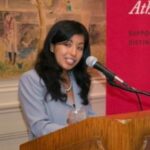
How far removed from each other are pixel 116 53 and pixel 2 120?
921 millimetres

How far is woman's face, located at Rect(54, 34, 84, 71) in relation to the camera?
5.58ft

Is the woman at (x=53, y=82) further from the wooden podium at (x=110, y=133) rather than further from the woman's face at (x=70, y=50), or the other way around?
the wooden podium at (x=110, y=133)

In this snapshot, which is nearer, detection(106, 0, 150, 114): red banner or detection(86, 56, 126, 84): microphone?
detection(86, 56, 126, 84): microphone

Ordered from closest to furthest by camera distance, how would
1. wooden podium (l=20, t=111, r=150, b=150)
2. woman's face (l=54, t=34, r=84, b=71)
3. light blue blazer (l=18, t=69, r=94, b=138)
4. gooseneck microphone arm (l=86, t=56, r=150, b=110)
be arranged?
wooden podium (l=20, t=111, r=150, b=150)
gooseneck microphone arm (l=86, t=56, r=150, b=110)
light blue blazer (l=18, t=69, r=94, b=138)
woman's face (l=54, t=34, r=84, b=71)

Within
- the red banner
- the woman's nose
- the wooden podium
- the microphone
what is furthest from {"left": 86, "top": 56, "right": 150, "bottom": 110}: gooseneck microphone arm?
the red banner

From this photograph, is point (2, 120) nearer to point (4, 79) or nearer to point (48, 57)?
point (4, 79)

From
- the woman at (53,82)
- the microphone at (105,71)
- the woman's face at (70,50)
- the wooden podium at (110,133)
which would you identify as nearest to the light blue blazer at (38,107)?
the woman at (53,82)

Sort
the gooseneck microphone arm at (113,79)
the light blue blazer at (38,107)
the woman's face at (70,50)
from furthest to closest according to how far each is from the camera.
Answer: the woman's face at (70,50)
the light blue blazer at (38,107)
the gooseneck microphone arm at (113,79)

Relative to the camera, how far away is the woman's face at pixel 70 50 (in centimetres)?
170

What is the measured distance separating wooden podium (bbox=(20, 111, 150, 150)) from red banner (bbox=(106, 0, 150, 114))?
4.48 ft

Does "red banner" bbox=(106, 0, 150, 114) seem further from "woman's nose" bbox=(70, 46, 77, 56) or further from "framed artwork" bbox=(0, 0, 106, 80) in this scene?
"woman's nose" bbox=(70, 46, 77, 56)

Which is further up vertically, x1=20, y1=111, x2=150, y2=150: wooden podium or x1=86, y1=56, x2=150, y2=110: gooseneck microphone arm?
x1=86, y1=56, x2=150, y2=110: gooseneck microphone arm

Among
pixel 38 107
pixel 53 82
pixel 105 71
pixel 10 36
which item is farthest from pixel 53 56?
pixel 10 36

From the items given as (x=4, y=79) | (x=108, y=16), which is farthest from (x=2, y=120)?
(x=108, y=16)
